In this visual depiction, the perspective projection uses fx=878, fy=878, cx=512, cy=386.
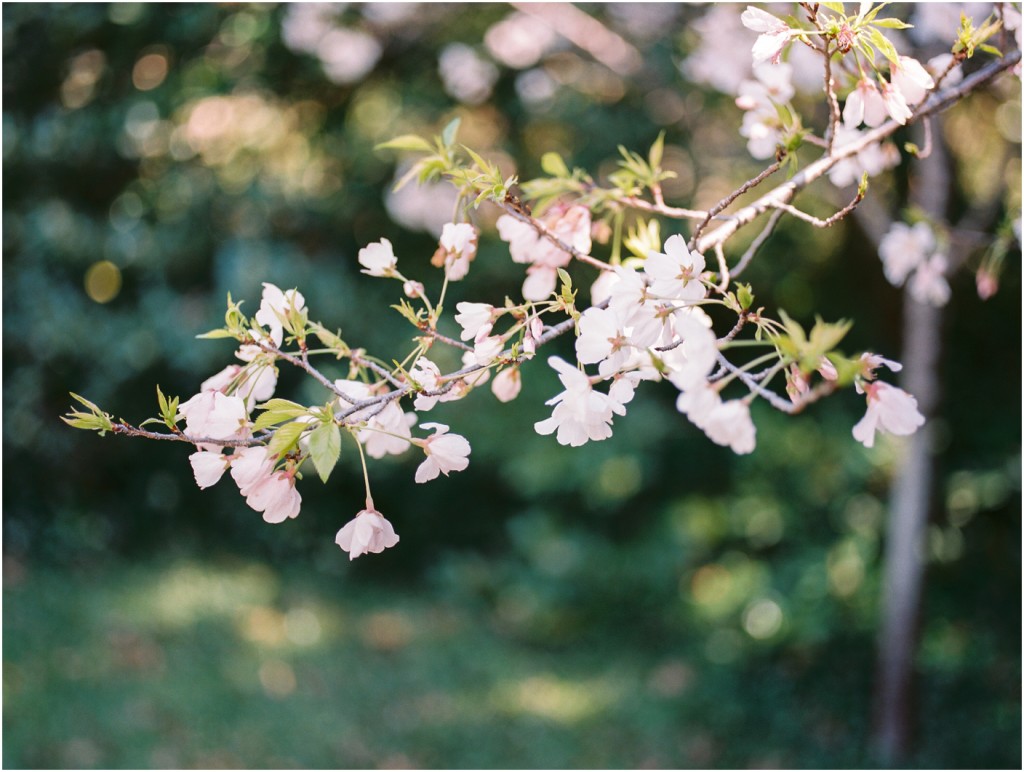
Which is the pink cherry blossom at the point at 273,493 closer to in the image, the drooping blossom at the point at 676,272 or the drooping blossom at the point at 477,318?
the drooping blossom at the point at 477,318

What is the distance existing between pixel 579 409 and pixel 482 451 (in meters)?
2.54

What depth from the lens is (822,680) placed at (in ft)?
10.3

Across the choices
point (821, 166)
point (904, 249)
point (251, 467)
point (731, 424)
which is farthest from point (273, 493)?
point (904, 249)

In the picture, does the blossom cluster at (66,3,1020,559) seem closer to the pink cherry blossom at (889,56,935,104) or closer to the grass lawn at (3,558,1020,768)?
the pink cherry blossom at (889,56,935,104)

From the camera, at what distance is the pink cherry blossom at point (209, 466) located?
2.61 ft

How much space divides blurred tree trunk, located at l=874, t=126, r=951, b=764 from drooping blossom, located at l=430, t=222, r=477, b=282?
78.3 inches

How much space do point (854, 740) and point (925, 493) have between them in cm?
91

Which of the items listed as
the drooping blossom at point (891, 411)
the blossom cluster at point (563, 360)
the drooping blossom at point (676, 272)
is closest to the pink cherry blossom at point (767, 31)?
the blossom cluster at point (563, 360)

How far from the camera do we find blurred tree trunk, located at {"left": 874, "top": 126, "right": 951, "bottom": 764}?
2629 millimetres

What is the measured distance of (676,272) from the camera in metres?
0.81

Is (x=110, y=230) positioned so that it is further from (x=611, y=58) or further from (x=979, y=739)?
(x=979, y=739)

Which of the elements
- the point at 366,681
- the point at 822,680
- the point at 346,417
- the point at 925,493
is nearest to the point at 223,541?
the point at 366,681

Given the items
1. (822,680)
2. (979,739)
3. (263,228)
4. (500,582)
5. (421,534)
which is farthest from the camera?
(421,534)

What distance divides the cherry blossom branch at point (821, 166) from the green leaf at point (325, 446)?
40cm
